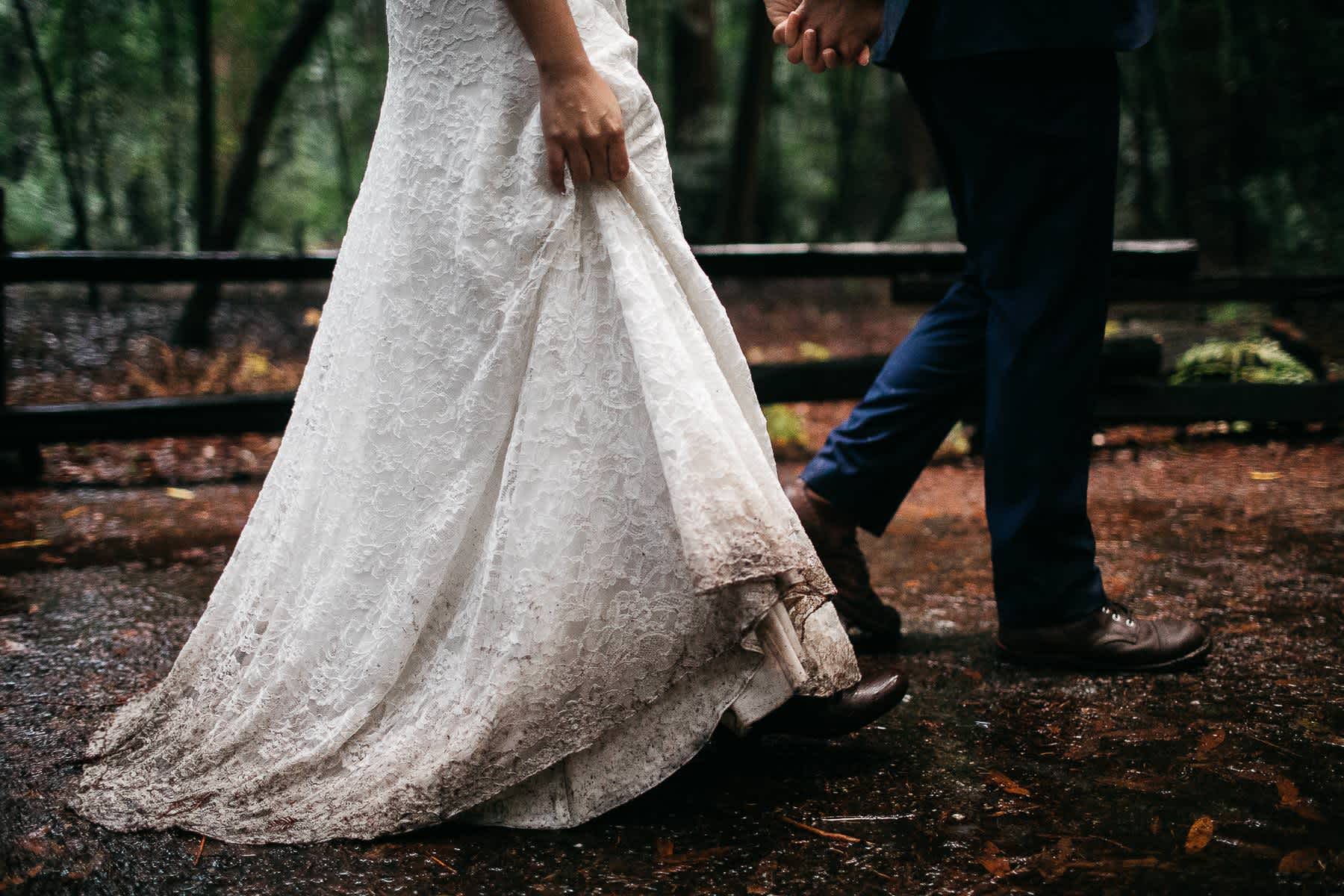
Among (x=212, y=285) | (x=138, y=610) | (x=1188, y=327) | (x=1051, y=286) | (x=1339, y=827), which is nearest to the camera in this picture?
(x=1339, y=827)

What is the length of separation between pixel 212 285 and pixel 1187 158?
9.36m

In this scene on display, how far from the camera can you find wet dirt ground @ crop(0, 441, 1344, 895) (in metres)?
1.52

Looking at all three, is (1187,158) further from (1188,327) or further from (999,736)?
(999,736)

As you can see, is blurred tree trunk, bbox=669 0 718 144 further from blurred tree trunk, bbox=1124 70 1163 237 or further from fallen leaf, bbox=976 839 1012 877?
fallen leaf, bbox=976 839 1012 877

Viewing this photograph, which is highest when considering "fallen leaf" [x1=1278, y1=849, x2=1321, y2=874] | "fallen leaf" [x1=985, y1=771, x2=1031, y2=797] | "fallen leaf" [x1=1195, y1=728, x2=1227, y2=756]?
"fallen leaf" [x1=1278, y1=849, x2=1321, y2=874]

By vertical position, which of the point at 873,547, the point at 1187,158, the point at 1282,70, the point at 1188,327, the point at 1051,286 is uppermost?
the point at 1282,70

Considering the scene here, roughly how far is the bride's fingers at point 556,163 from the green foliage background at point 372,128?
824cm

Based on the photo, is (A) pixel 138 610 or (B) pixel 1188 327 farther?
(B) pixel 1188 327

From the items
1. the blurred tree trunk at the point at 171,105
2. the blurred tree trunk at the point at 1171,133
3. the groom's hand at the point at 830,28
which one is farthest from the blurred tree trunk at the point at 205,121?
the blurred tree trunk at the point at 1171,133

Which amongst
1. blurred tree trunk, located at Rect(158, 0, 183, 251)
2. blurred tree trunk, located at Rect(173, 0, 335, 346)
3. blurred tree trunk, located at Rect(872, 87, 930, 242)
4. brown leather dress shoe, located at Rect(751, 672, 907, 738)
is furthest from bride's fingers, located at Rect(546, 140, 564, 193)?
blurred tree trunk, located at Rect(872, 87, 930, 242)

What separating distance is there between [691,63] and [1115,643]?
10.5 meters

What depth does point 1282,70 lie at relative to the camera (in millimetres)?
9102

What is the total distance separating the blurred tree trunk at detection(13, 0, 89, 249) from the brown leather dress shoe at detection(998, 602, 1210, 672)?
813 centimetres

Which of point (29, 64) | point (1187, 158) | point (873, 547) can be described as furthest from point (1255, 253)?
point (29, 64)
